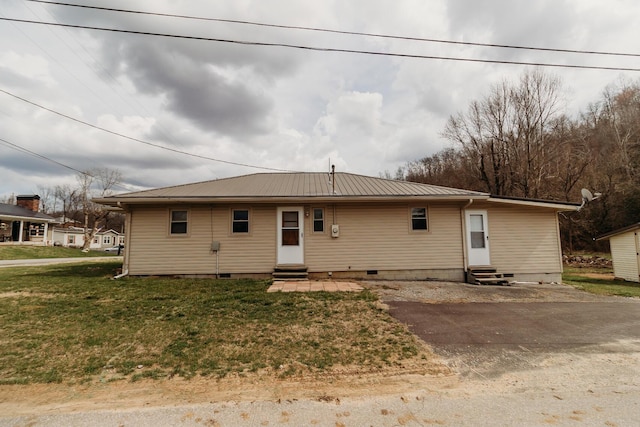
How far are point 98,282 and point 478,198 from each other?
39.0 ft

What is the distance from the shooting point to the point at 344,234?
32.9 feet

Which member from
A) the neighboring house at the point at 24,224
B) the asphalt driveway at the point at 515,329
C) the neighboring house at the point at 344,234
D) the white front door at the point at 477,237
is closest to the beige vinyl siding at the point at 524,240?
the neighboring house at the point at 344,234

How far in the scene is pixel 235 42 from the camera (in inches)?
270

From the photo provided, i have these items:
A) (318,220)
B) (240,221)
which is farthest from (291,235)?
(240,221)

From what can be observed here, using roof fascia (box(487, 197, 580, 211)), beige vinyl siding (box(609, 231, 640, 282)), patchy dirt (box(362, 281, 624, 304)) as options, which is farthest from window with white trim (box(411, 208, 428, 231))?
beige vinyl siding (box(609, 231, 640, 282))

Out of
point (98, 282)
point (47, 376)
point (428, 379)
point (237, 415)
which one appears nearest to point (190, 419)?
point (237, 415)

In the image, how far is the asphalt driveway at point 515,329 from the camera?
402 cm

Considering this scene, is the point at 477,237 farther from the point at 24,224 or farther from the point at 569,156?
the point at 24,224

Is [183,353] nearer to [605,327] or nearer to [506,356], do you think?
[506,356]

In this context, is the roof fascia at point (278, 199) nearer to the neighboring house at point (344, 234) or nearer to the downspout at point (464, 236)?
the neighboring house at point (344, 234)

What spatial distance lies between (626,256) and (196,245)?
17.9 meters

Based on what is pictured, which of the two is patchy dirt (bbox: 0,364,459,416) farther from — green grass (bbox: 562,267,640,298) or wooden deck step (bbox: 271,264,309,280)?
green grass (bbox: 562,267,640,298)

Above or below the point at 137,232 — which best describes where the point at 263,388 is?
below

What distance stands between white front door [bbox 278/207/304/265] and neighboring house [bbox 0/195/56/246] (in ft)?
98.9
